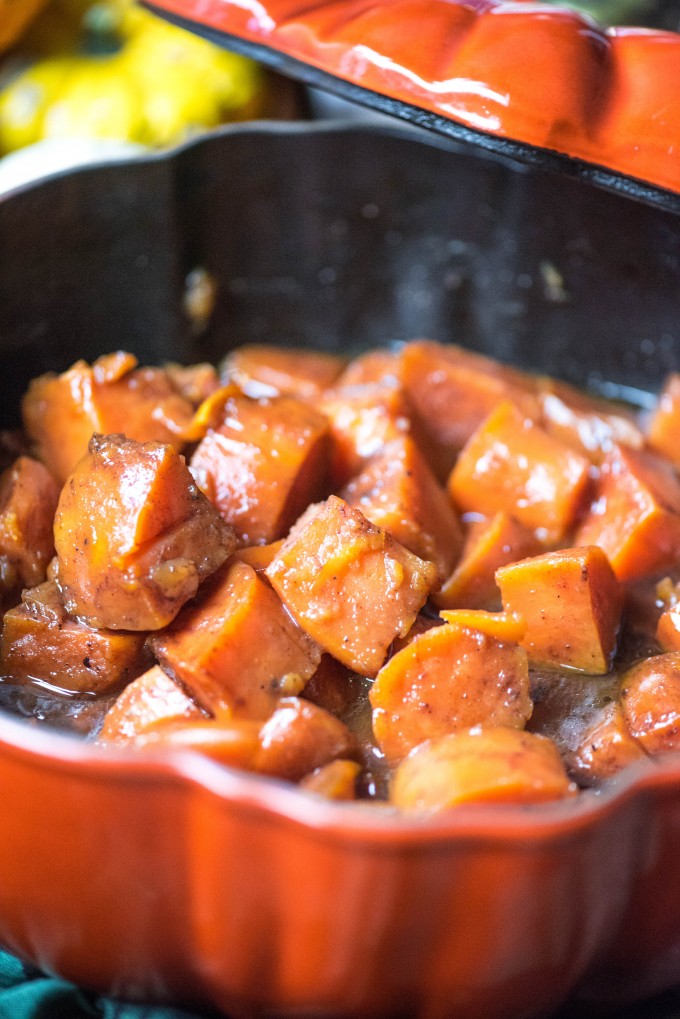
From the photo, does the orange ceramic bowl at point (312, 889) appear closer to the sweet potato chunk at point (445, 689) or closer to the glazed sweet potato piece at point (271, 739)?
the glazed sweet potato piece at point (271, 739)

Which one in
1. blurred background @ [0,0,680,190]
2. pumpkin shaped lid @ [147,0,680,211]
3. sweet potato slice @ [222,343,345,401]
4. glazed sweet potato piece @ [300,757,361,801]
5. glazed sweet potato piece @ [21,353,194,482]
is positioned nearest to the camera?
glazed sweet potato piece @ [300,757,361,801]

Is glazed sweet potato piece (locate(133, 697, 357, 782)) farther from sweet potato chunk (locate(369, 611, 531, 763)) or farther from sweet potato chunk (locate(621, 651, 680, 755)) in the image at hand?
sweet potato chunk (locate(621, 651, 680, 755))

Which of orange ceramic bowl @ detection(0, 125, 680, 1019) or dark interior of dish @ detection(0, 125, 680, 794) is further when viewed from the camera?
dark interior of dish @ detection(0, 125, 680, 794)

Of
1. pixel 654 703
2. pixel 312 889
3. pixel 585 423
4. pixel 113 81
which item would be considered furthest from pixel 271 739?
pixel 113 81

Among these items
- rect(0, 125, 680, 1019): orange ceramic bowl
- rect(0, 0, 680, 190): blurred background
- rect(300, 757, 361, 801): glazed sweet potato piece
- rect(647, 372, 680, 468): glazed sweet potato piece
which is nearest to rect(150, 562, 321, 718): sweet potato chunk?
rect(300, 757, 361, 801): glazed sweet potato piece

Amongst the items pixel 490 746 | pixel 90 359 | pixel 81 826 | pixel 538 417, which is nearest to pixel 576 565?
pixel 490 746

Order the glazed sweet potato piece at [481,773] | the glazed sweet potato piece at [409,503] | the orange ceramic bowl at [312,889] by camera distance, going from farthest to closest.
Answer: the glazed sweet potato piece at [409,503] → the glazed sweet potato piece at [481,773] → the orange ceramic bowl at [312,889]

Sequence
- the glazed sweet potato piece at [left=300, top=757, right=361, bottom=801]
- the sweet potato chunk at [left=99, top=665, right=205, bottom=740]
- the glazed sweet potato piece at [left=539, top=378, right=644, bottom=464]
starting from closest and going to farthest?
the glazed sweet potato piece at [left=300, top=757, right=361, bottom=801] → the sweet potato chunk at [left=99, top=665, right=205, bottom=740] → the glazed sweet potato piece at [left=539, top=378, right=644, bottom=464]

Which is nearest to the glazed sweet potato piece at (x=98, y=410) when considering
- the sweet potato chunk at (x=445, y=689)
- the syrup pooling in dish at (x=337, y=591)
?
the syrup pooling in dish at (x=337, y=591)
